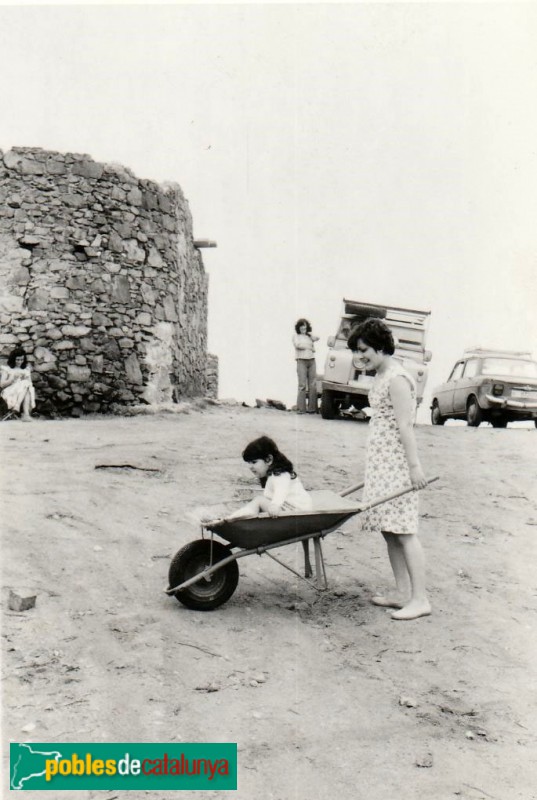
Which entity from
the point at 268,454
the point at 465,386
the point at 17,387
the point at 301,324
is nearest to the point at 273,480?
the point at 268,454

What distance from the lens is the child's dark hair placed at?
159 inches

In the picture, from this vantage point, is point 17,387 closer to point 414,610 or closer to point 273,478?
point 273,478

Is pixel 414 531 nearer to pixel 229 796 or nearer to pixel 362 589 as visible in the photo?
pixel 362 589

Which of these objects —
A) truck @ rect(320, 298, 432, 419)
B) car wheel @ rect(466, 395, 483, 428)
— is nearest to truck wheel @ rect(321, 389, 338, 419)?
truck @ rect(320, 298, 432, 419)

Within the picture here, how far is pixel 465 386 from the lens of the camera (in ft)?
42.2

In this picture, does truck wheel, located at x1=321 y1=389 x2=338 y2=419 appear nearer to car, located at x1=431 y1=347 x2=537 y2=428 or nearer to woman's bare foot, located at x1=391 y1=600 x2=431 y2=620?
car, located at x1=431 y1=347 x2=537 y2=428

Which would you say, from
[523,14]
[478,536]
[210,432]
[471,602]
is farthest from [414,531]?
[210,432]

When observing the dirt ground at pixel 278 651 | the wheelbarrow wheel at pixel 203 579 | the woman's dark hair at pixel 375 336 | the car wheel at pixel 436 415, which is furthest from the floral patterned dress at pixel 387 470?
the car wheel at pixel 436 415

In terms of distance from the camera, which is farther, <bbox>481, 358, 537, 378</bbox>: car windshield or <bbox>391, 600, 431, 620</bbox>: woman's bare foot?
<bbox>481, 358, 537, 378</bbox>: car windshield

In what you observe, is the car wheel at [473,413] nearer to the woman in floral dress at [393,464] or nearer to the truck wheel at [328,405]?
the truck wheel at [328,405]

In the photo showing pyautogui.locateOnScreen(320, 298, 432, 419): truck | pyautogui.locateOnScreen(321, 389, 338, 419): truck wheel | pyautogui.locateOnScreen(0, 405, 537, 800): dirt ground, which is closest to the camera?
pyautogui.locateOnScreen(0, 405, 537, 800): dirt ground

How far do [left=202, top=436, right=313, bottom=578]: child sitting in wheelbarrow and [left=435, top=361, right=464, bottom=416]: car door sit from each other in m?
9.77

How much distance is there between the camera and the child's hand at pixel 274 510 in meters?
3.74

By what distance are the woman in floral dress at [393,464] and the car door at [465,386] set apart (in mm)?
8788
